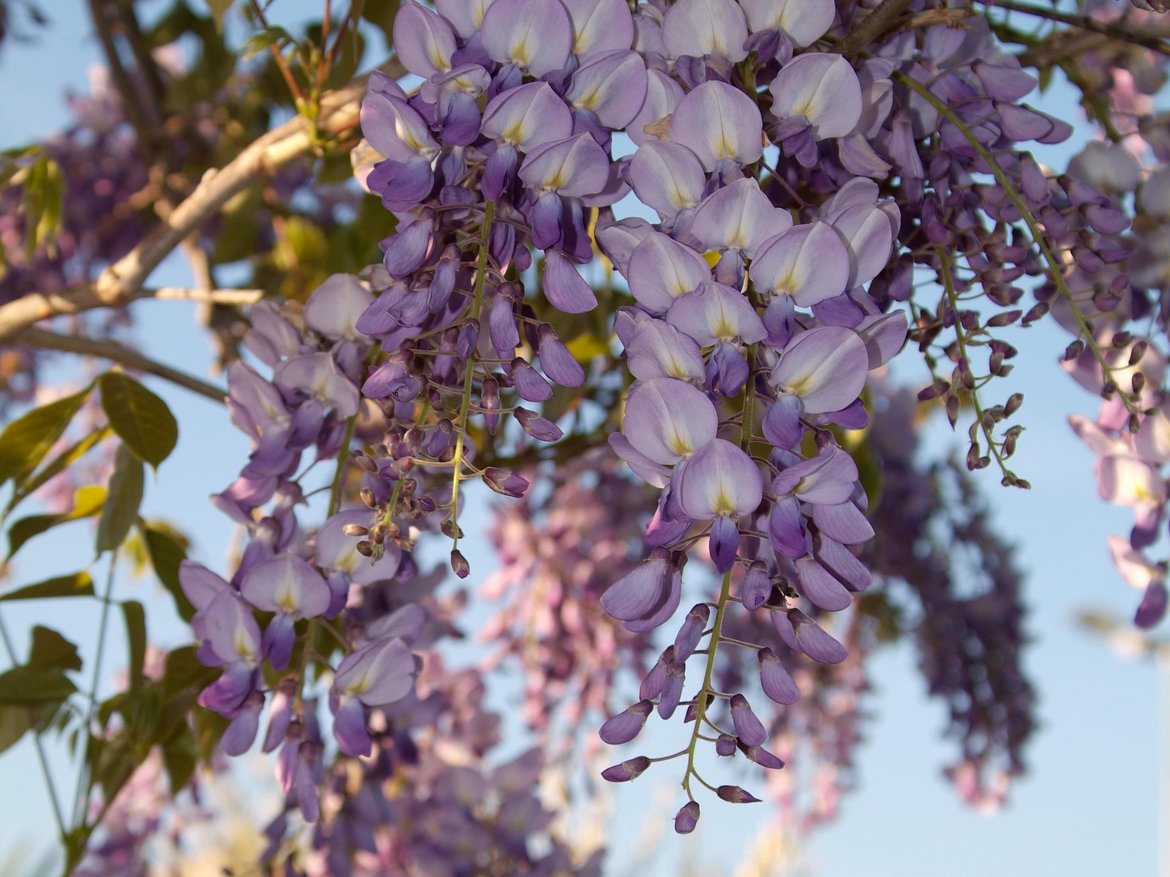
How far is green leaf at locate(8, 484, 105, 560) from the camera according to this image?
860 mm

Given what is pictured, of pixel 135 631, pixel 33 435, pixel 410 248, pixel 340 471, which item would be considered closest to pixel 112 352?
pixel 33 435

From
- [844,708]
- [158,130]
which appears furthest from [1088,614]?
[158,130]

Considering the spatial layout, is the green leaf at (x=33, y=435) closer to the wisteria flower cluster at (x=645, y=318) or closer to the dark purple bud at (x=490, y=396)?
the wisteria flower cluster at (x=645, y=318)

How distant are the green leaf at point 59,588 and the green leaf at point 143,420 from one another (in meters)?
0.15

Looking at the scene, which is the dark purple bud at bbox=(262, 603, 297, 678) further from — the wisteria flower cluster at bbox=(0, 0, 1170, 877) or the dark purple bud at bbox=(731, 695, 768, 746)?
the dark purple bud at bbox=(731, 695, 768, 746)

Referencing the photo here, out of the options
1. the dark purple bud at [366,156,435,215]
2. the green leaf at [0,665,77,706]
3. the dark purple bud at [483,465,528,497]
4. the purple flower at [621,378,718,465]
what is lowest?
the green leaf at [0,665,77,706]

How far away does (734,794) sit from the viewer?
18.7 inches

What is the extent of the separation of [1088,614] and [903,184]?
2.00 m

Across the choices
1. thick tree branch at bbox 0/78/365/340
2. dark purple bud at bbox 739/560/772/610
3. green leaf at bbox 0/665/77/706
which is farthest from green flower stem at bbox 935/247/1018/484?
green leaf at bbox 0/665/77/706

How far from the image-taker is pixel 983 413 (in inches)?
21.5

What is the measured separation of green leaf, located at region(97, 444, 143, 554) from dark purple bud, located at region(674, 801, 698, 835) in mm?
446

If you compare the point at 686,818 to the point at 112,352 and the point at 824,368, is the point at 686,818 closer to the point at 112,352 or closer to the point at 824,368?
the point at 824,368

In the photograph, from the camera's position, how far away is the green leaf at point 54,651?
86cm

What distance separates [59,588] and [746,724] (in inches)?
23.5
